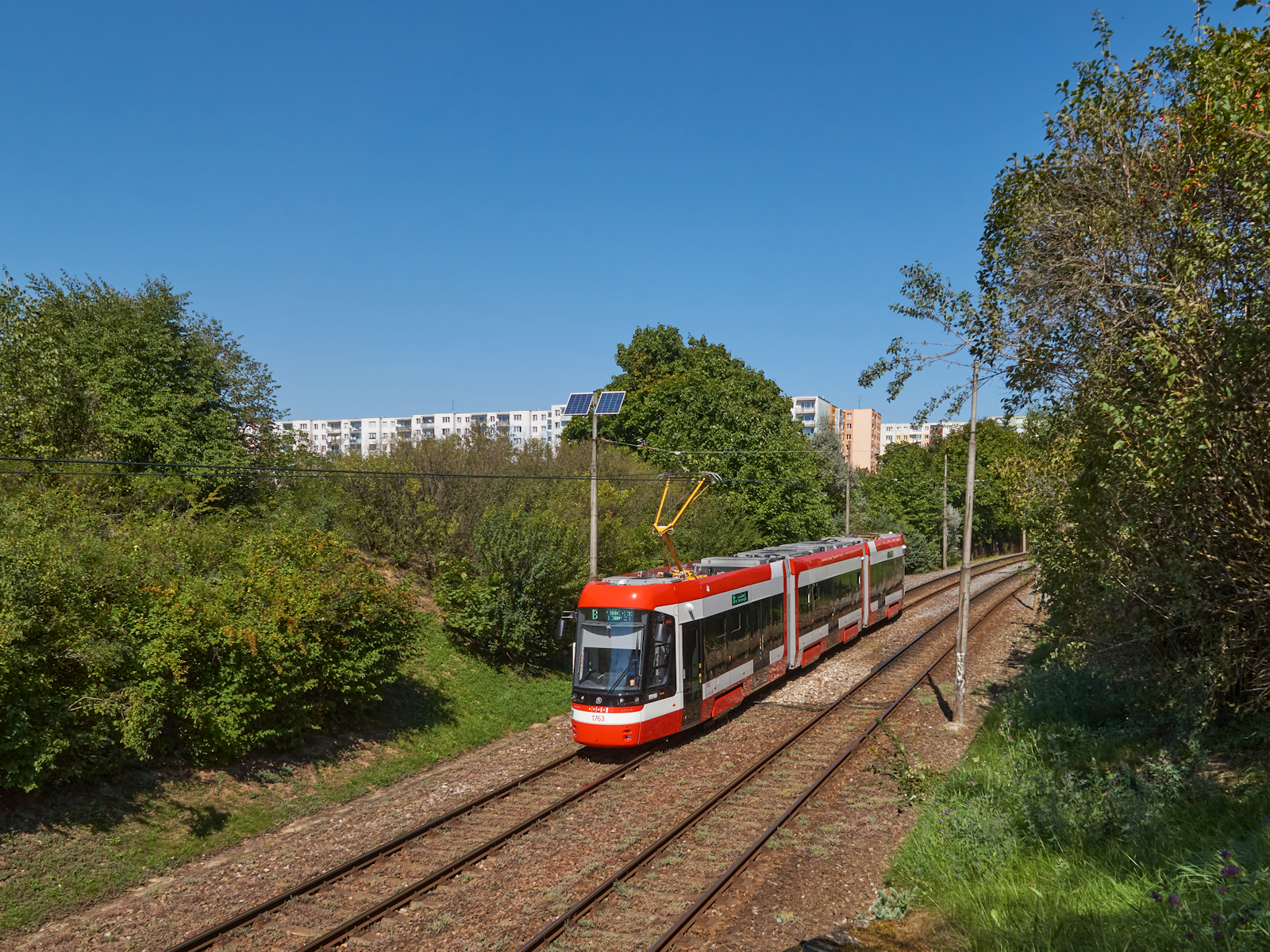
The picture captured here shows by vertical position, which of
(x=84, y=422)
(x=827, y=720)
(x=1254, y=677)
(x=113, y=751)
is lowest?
(x=827, y=720)

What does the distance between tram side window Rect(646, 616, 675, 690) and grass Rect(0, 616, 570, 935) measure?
15.0ft

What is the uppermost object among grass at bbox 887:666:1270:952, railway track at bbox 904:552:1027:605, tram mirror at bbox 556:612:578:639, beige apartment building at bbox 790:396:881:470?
beige apartment building at bbox 790:396:881:470

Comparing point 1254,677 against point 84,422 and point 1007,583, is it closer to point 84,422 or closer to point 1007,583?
point 84,422

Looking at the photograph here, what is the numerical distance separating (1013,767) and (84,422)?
72.1 ft

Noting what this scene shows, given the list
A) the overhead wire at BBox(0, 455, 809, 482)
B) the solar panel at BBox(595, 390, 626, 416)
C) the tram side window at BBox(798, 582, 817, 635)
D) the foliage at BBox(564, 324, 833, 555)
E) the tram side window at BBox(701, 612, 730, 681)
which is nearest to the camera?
the overhead wire at BBox(0, 455, 809, 482)

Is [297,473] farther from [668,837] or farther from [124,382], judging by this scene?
[668,837]

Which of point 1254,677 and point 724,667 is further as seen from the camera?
point 724,667

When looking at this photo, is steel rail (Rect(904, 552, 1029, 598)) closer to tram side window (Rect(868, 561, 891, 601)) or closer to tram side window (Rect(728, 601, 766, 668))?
tram side window (Rect(868, 561, 891, 601))

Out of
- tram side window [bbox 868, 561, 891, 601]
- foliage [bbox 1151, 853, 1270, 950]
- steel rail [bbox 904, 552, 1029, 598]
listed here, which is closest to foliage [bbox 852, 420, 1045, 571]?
steel rail [bbox 904, 552, 1029, 598]

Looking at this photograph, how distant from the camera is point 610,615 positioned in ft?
44.8

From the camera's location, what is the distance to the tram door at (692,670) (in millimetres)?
14195

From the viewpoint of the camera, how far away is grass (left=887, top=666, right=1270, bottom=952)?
5707 mm

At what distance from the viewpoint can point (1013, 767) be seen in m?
11.2

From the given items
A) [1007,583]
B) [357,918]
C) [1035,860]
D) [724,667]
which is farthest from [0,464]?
[1007,583]
